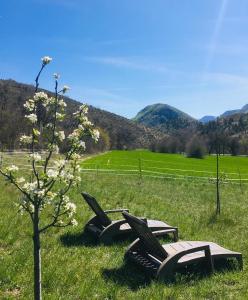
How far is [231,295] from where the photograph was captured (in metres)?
7.92

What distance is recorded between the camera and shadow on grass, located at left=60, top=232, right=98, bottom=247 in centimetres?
1130

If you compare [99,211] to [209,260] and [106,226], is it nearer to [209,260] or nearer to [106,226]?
[106,226]

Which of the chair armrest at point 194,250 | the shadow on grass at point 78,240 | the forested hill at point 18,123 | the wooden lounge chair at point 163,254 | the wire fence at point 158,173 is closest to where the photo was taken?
the wooden lounge chair at point 163,254

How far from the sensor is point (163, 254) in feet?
29.2

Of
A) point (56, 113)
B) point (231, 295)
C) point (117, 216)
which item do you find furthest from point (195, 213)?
point (56, 113)

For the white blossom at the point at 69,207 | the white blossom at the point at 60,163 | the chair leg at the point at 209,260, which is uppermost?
the white blossom at the point at 60,163

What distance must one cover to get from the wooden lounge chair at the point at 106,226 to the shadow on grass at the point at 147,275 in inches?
68.6

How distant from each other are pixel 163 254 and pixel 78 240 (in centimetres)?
348

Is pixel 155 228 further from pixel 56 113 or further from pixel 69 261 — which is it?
pixel 56 113

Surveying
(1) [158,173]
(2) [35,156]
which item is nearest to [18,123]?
(1) [158,173]

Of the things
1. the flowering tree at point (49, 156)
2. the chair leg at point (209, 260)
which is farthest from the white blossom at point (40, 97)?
the chair leg at point (209, 260)

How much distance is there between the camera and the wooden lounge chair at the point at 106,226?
11420 mm

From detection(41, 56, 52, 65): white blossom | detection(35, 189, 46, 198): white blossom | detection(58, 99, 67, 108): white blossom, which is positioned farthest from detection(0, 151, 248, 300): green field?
detection(41, 56, 52, 65): white blossom

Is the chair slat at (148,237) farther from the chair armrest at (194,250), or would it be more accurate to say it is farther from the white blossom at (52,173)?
the white blossom at (52,173)
